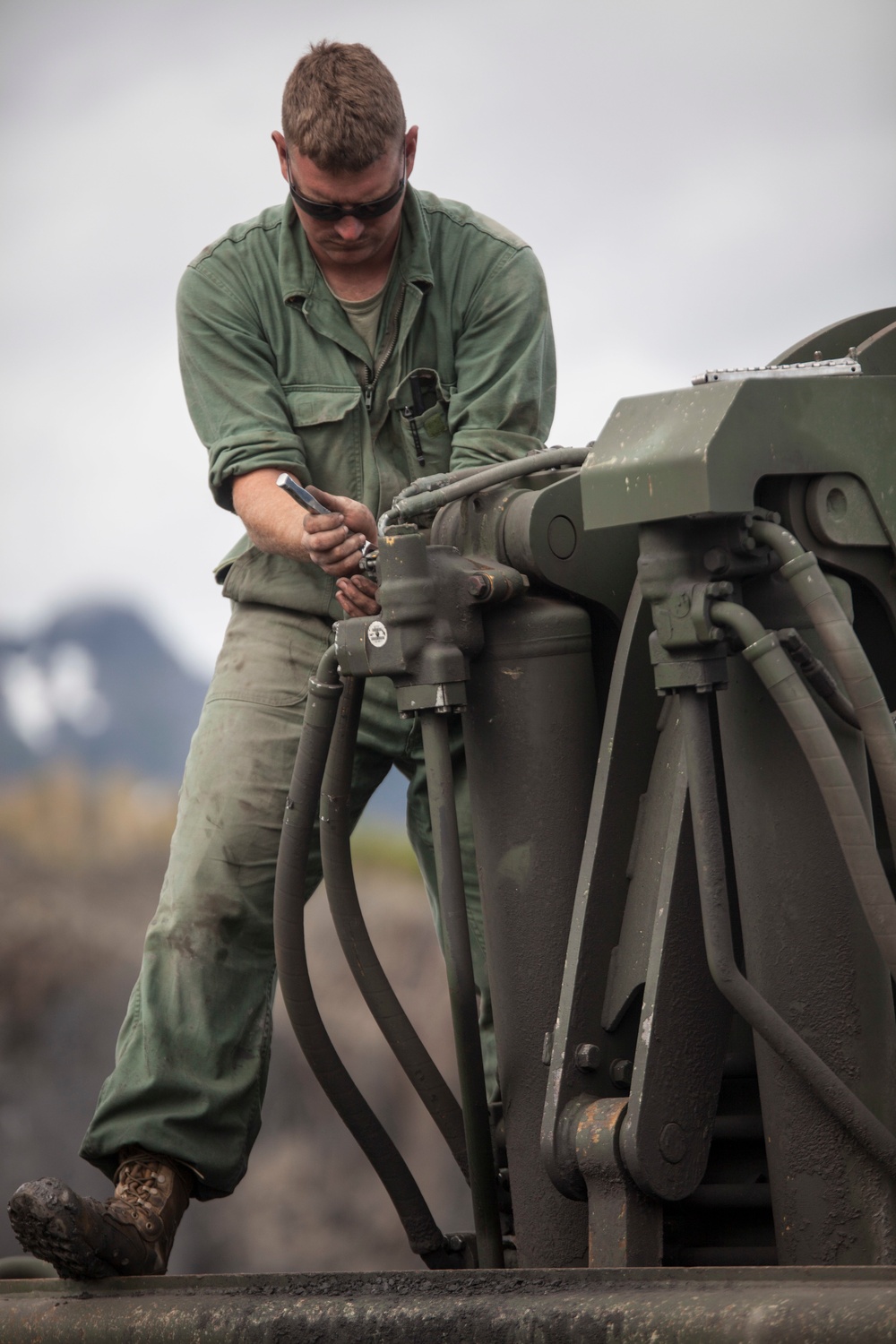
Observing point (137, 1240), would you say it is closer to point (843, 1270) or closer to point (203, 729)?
point (203, 729)

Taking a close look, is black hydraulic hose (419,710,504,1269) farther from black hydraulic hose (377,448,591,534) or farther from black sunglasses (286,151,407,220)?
black sunglasses (286,151,407,220)

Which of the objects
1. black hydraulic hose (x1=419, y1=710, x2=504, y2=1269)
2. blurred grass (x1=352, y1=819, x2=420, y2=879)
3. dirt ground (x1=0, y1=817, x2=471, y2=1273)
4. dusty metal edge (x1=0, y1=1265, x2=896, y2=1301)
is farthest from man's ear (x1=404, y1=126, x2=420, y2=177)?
blurred grass (x1=352, y1=819, x2=420, y2=879)

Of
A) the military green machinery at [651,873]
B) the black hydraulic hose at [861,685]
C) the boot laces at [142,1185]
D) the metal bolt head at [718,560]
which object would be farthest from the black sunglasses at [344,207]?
the boot laces at [142,1185]

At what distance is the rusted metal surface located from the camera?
1497 millimetres

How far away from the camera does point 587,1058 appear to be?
1962 millimetres

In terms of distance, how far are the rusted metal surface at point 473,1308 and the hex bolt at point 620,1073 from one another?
0.92 ft

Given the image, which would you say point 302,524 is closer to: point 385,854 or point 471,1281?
point 471,1281

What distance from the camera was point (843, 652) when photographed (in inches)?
65.1

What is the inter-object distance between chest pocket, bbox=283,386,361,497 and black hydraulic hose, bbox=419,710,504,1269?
751 mm

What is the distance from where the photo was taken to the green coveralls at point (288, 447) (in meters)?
2.54

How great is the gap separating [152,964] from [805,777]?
3.68 ft

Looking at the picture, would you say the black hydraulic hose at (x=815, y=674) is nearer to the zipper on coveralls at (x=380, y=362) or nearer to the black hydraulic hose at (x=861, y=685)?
the black hydraulic hose at (x=861, y=685)

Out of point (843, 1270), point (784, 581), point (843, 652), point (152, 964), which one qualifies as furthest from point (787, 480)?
point (152, 964)

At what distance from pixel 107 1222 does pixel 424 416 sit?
1307 mm
